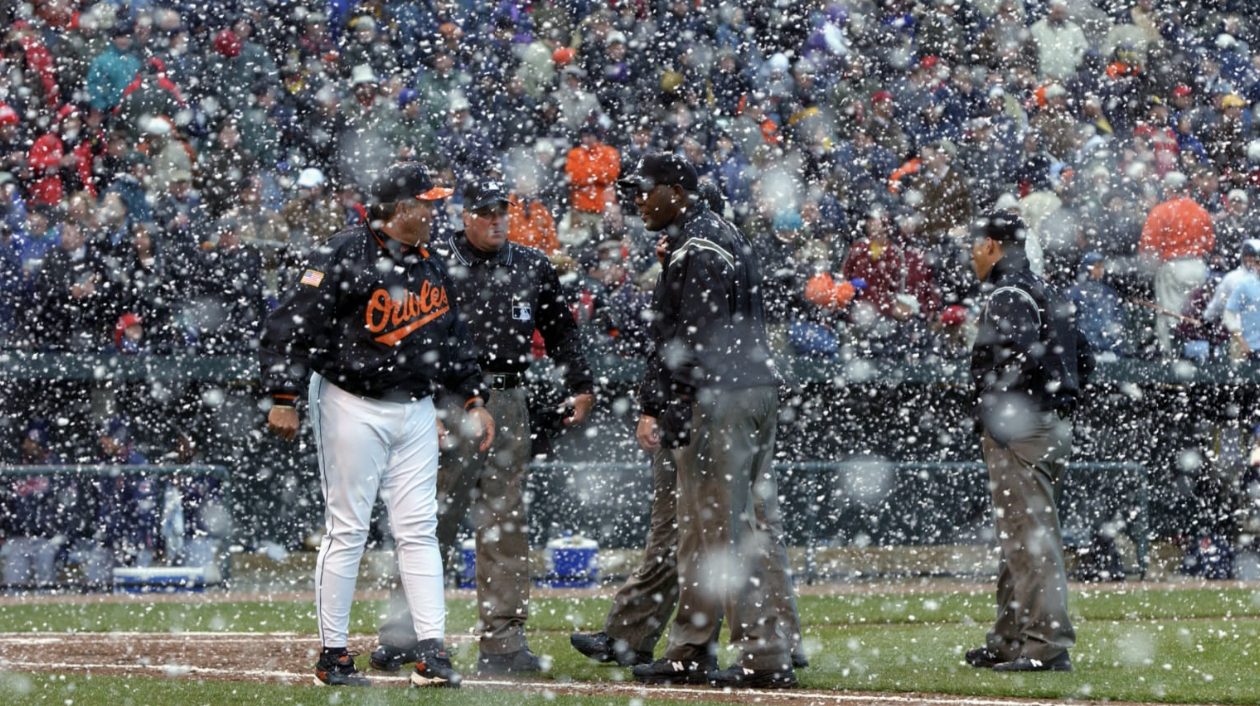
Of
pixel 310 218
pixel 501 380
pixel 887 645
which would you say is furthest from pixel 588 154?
pixel 501 380

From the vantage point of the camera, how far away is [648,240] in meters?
14.4

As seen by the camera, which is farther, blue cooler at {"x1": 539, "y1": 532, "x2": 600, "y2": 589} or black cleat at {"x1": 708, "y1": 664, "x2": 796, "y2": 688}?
blue cooler at {"x1": 539, "y1": 532, "x2": 600, "y2": 589}

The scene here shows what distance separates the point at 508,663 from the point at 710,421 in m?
1.49

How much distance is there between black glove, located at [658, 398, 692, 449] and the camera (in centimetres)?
649

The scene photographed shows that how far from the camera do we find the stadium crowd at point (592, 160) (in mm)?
13289

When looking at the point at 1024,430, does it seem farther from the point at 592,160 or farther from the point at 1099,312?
the point at 1099,312

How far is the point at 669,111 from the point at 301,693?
1019 centimetres

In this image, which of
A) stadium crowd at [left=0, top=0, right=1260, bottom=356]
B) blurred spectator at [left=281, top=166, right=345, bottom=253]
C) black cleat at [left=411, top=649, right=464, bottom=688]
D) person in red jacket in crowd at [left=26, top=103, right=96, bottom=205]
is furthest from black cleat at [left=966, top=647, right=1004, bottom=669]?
person in red jacket in crowd at [left=26, top=103, right=96, bottom=205]

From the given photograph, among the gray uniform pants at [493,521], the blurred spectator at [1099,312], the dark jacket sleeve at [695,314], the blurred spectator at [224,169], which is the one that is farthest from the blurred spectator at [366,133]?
the dark jacket sleeve at [695,314]

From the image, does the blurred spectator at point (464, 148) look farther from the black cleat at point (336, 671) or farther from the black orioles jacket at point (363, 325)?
the black cleat at point (336, 671)

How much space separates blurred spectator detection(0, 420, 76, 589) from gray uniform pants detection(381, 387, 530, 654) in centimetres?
A: 558

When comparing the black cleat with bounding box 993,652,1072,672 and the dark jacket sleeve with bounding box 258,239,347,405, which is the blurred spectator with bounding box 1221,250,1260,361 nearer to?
the black cleat with bounding box 993,652,1072,672

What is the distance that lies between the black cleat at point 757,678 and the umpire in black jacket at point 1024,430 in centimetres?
119

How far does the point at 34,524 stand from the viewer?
12.1 metres
